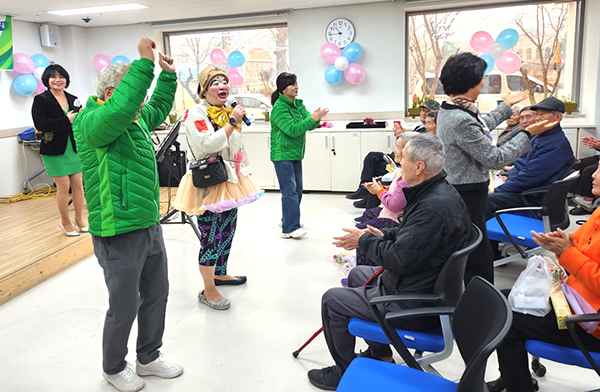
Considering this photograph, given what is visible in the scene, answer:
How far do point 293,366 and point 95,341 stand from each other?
122 cm

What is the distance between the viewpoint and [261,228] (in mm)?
4988

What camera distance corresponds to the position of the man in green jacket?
6.28 feet

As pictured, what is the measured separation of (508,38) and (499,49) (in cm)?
16

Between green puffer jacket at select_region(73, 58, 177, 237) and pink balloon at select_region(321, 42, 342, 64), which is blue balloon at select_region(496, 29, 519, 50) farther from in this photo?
green puffer jacket at select_region(73, 58, 177, 237)

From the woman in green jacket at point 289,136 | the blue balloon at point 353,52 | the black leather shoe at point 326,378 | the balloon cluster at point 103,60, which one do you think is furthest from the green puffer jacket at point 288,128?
the balloon cluster at point 103,60

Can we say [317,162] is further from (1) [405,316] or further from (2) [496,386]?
(1) [405,316]

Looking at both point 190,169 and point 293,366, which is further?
point 190,169

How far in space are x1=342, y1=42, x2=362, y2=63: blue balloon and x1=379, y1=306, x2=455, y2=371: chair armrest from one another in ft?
17.0

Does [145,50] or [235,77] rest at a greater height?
[235,77]

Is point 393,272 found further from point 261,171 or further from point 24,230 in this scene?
point 261,171

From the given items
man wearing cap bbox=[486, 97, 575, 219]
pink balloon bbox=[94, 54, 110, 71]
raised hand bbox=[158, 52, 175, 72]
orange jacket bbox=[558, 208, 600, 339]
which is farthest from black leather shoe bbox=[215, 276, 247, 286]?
pink balloon bbox=[94, 54, 110, 71]

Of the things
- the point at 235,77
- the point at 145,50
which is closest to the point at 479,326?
the point at 145,50

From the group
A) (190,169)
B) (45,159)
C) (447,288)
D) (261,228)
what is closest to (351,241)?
(447,288)

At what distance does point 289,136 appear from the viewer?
4371mm
